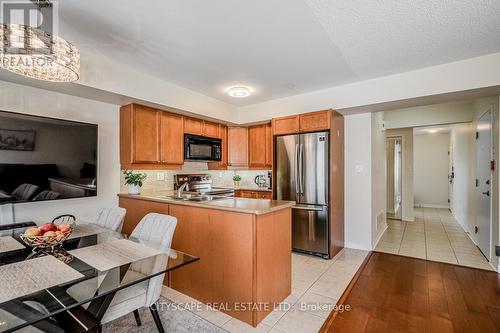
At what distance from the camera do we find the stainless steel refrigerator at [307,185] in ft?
11.4

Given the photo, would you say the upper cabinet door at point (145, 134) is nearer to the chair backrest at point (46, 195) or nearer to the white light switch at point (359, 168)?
the chair backrest at point (46, 195)

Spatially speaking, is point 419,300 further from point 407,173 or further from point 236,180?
point 407,173

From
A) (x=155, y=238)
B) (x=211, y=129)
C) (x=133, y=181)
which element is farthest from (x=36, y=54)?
(x=211, y=129)

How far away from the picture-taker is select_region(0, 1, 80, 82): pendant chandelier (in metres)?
1.37

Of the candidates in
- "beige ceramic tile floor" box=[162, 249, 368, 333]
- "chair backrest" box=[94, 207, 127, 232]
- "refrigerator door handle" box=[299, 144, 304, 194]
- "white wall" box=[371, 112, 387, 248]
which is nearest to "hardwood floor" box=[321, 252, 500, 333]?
"beige ceramic tile floor" box=[162, 249, 368, 333]

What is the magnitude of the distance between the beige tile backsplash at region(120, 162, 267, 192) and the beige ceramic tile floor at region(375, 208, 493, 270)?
2.64 m

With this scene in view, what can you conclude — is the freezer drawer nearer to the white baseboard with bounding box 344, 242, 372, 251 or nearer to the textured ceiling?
the white baseboard with bounding box 344, 242, 372, 251

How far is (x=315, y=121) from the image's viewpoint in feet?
11.8

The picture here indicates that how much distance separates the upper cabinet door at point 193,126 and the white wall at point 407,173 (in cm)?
455

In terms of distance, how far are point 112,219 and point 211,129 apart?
2.43m

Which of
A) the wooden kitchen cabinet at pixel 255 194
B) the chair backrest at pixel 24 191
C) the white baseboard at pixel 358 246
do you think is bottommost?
the white baseboard at pixel 358 246

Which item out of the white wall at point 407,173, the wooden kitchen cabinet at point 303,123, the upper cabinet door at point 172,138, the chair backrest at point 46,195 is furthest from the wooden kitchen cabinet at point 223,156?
the white wall at point 407,173

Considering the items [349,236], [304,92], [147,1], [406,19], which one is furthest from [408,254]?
[147,1]

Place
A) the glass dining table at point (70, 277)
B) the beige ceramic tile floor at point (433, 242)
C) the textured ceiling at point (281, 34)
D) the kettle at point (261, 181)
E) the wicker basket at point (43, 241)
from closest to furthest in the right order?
the glass dining table at point (70, 277)
the wicker basket at point (43, 241)
the textured ceiling at point (281, 34)
the beige ceramic tile floor at point (433, 242)
the kettle at point (261, 181)
